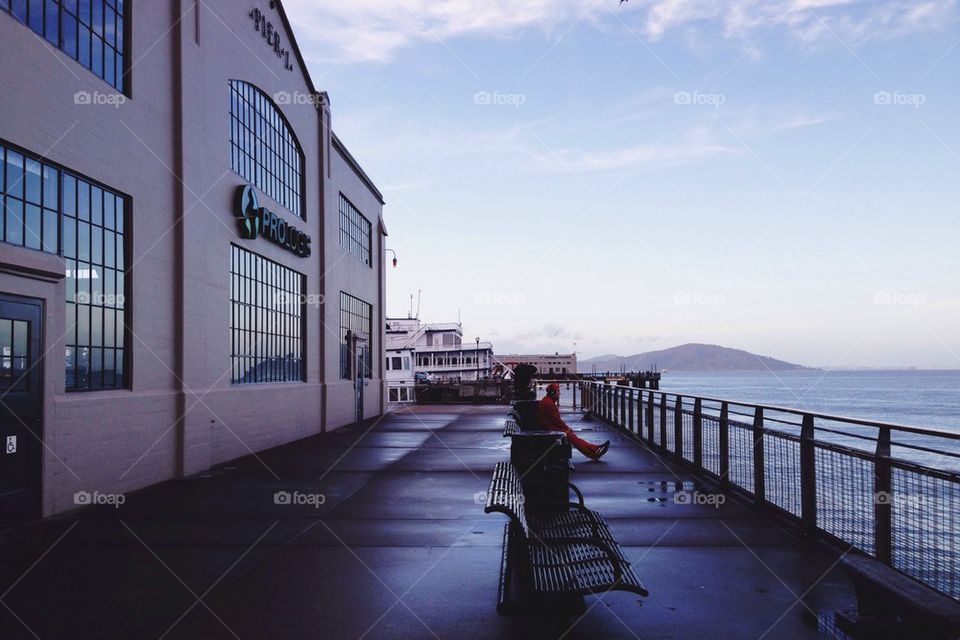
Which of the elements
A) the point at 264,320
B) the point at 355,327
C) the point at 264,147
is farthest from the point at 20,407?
the point at 355,327

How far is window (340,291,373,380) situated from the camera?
23.7m

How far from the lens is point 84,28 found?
995cm

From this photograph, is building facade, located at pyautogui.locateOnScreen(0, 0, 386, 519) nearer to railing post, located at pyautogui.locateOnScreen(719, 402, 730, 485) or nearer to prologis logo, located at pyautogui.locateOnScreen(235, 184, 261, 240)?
prologis logo, located at pyautogui.locateOnScreen(235, 184, 261, 240)

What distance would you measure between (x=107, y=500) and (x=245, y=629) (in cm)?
583

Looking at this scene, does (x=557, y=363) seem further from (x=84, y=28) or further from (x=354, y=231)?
(x=84, y=28)

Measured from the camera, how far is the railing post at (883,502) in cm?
582

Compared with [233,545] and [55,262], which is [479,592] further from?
[55,262]

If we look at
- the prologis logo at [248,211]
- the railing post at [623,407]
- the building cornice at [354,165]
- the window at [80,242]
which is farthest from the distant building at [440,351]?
the window at [80,242]

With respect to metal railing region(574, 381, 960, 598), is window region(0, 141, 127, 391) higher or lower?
higher

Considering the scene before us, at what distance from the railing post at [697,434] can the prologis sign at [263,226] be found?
29.6ft

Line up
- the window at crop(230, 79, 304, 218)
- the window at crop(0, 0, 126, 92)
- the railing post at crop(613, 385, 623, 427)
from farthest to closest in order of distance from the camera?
1. the railing post at crop(613, 385, 623, 427)
2. the window at crop(230, 79, 304, 218)
3. the window at crop(0, 0, 126, 92)

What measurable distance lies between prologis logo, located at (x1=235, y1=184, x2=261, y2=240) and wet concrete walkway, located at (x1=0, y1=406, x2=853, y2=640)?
229 inches

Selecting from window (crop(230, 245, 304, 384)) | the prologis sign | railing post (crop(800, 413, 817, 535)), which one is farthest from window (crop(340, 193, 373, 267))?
railing post (crop(800, 413, 817, 535))

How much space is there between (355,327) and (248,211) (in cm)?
1072
